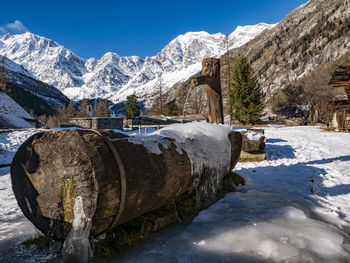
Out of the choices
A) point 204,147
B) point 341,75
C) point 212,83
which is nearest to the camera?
point 204,147

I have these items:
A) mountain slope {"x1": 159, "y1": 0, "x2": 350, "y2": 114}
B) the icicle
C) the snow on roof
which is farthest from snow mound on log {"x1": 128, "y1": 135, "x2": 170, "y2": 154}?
mountain slope {"x1": 159, "y1": 0, "x2": 350, "y2": 114}

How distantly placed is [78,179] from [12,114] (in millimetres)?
24560

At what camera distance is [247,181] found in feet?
15.4

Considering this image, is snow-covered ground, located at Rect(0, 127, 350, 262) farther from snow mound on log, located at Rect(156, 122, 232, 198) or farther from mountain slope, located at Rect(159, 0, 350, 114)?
mountain slope, located at Rect(159, 0, 350, 114)

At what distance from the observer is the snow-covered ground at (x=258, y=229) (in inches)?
75.1

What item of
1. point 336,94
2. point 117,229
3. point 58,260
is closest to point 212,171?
point 117,229

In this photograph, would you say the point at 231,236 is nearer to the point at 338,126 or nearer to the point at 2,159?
the point at 2,159

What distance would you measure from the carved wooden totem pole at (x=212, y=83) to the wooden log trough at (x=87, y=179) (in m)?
2.84

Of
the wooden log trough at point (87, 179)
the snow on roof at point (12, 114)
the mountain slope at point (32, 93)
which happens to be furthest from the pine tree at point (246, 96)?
the mountain slope at point (32, 93)

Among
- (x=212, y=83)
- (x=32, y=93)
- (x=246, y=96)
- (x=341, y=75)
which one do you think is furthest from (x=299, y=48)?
(x=32, y=93)

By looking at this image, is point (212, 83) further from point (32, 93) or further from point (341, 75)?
point (32, 93)

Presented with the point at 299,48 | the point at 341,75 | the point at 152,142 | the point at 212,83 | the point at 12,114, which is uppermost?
the point at 299,48

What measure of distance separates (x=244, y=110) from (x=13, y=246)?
24533mm

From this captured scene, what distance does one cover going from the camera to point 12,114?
20438 mm
